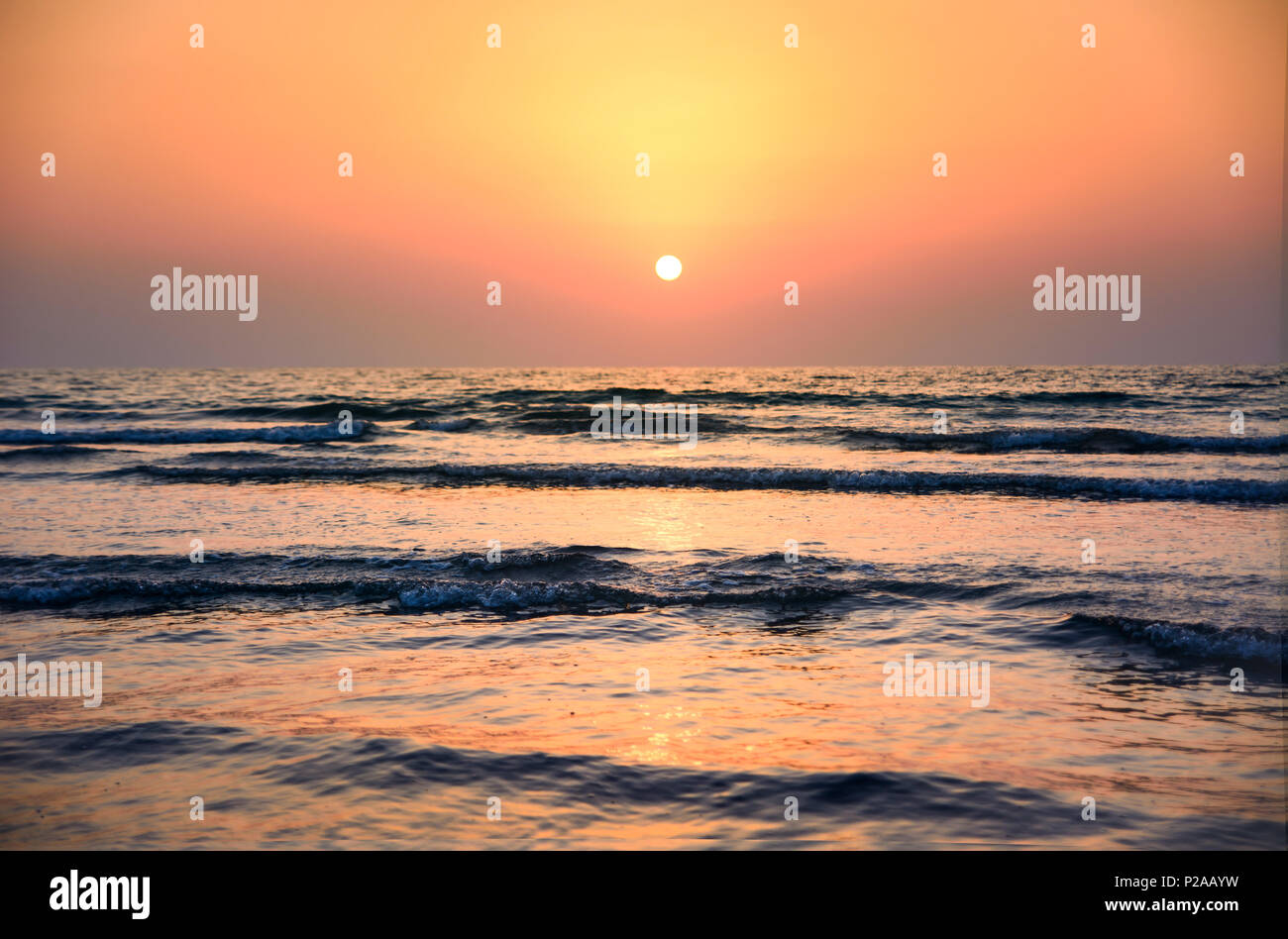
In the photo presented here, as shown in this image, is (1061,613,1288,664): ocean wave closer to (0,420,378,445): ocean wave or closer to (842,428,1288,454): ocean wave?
(842,428,1288,454): ocean wave

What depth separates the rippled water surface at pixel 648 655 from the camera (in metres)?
5.35

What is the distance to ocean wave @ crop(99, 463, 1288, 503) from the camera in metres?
20.4

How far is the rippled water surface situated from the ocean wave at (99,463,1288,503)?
0.19m

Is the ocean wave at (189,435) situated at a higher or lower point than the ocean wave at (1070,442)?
higher

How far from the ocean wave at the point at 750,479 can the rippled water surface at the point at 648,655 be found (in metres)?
0.19

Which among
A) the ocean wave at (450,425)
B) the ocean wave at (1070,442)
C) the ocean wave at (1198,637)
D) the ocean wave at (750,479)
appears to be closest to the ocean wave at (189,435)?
the ocean wave at (450,425)

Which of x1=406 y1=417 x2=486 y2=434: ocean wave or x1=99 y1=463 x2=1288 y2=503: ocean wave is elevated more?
x1=406 y1=417 x2=486 y2=434: ocean wave

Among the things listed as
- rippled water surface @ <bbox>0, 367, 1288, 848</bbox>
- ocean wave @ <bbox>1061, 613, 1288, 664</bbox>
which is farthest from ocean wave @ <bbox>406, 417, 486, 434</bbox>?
ocean wave @ <bbox>1061, 613, 1288, 664</bbox>

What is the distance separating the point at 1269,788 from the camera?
5691mm

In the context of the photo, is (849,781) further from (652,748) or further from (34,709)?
(34,709)

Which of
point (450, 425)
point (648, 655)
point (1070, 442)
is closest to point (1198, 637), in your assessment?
point (648, 655)

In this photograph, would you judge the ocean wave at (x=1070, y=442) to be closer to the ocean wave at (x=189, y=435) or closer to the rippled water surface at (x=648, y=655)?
the rippled water surface at (x=648, y=655)
